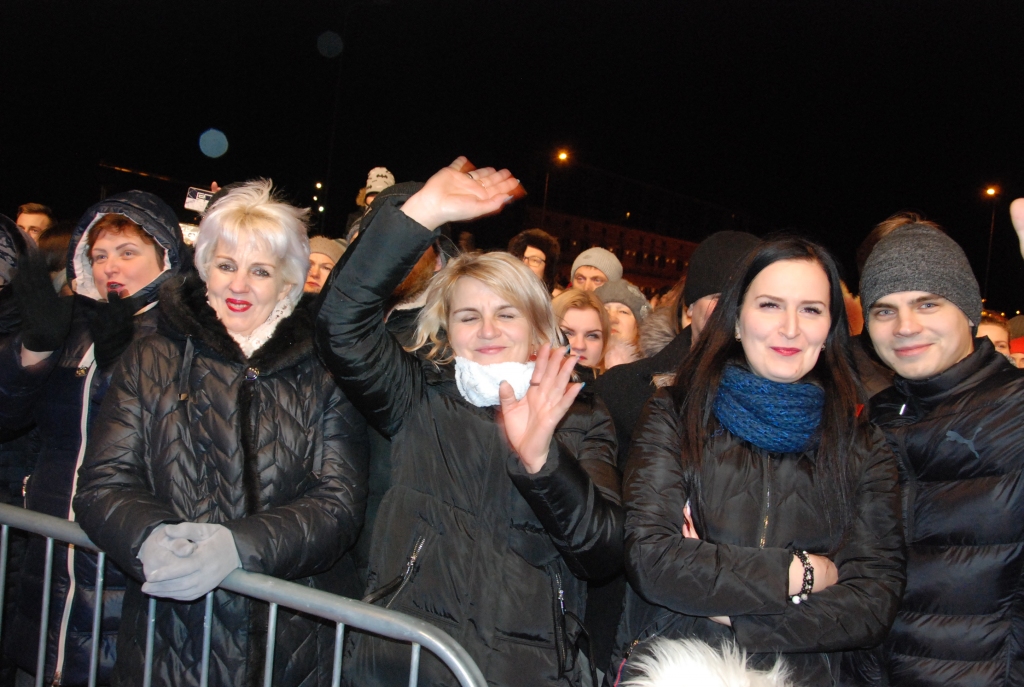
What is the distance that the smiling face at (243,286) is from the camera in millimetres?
2809

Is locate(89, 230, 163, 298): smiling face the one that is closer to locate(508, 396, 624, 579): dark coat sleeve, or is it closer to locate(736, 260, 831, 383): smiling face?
locate(508, 396, 624, 579): dark coat sleeve

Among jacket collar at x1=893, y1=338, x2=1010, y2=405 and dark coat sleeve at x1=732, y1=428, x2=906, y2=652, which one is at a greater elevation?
jacket collar at x1=893, y1=338, x2=1010, y2=405

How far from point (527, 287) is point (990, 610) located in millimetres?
1827

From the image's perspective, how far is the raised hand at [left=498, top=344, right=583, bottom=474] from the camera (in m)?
2.19

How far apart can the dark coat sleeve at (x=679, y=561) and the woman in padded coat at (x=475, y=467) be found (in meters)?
0.09

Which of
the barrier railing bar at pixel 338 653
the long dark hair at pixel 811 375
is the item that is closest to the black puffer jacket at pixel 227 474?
the barrier railing bar at pixel 338 653

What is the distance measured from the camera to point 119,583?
9.74 feet

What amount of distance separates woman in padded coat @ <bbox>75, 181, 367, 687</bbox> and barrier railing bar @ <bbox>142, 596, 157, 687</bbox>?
0.10 feet

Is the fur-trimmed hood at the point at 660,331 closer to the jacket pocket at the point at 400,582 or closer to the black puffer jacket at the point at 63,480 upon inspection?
the jacket pocket at the point at 400,582

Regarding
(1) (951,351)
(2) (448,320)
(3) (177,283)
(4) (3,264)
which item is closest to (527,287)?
(2) (448,320)

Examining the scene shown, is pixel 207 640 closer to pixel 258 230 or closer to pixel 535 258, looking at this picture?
pixel 258 230

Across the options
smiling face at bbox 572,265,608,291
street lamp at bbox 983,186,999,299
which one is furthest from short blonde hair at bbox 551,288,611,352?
street lamp at bbox 983,186,999,299

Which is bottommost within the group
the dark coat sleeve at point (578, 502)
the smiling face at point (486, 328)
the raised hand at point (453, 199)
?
the dark coat sleeve at point (578, 502)

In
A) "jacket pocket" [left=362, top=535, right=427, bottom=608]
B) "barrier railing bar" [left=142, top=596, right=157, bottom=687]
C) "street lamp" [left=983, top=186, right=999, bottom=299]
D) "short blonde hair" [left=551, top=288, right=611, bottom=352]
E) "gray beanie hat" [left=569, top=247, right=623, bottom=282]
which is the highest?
"street lamp" [left=983, top=186, right=999, bottom=299]
